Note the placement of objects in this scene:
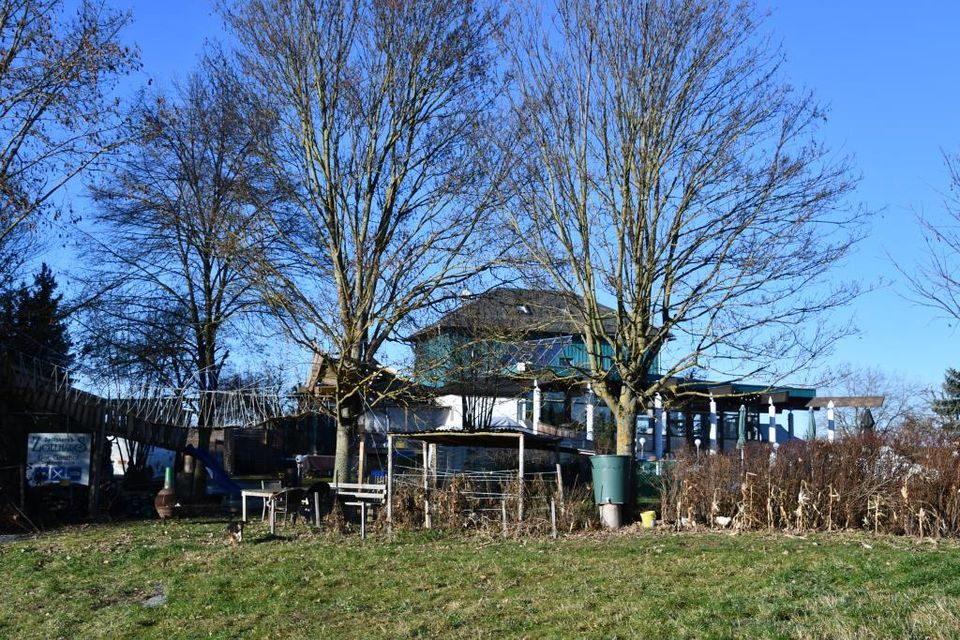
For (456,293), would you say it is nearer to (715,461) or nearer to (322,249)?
(322,249)

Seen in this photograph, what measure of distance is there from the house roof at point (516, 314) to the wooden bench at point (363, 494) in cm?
462

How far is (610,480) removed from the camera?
688 inches

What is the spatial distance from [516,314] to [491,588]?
43.2 ft

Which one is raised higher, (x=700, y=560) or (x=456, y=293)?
(x=456, y=293)

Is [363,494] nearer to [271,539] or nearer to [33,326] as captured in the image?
[271,539]

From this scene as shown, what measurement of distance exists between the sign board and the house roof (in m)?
14.9

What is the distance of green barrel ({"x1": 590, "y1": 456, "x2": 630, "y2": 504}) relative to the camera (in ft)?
57.4

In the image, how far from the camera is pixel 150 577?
43.4 feet

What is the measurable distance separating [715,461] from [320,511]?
791cm

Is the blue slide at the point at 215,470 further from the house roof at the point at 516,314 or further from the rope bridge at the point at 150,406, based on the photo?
the house roof at the point at 516,314

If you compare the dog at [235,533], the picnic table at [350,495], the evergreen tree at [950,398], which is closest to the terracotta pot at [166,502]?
the picnic table at [350,495]

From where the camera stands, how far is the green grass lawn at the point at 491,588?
27.6 ft

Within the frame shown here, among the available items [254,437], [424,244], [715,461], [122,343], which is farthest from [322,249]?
[254,437]

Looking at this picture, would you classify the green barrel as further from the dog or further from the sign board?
the sign board
